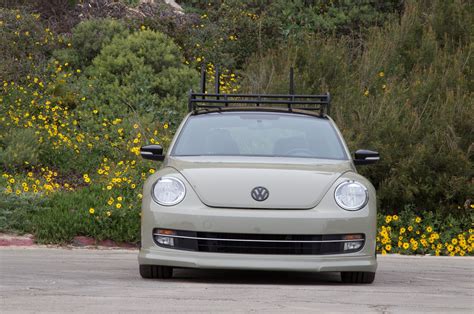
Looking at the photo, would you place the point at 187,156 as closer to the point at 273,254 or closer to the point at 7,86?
the point at 273,254

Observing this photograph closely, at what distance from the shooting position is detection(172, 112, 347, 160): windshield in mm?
10062

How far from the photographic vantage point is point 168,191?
9016 millimetres

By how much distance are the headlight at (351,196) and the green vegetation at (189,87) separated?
4607mm

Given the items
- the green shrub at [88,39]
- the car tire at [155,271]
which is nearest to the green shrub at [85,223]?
the car tire at [155,271]

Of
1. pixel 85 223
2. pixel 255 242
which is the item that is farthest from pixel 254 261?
pixel 85 223

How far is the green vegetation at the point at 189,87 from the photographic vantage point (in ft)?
46.9

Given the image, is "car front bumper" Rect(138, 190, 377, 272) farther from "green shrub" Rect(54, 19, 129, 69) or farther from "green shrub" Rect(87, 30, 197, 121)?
"green shrub" Rect(54, 19, 129, 69)

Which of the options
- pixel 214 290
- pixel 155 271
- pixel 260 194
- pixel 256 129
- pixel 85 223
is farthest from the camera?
pixel 85 223

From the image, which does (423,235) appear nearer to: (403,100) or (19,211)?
(403,100)

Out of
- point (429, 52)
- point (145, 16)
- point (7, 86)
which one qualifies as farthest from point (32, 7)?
point (429, 52)

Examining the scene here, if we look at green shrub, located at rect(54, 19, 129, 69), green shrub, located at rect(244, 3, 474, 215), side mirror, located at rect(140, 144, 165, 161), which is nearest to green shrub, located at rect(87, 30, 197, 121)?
green shrub, located at rect(54, 19, 129, 69)

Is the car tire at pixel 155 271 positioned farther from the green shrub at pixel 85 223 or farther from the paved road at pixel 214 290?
the green shrub at pixel 85 223

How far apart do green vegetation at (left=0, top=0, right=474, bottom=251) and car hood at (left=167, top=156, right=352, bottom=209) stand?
4.21 meters

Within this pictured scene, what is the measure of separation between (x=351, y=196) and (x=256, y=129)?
1.66 m
